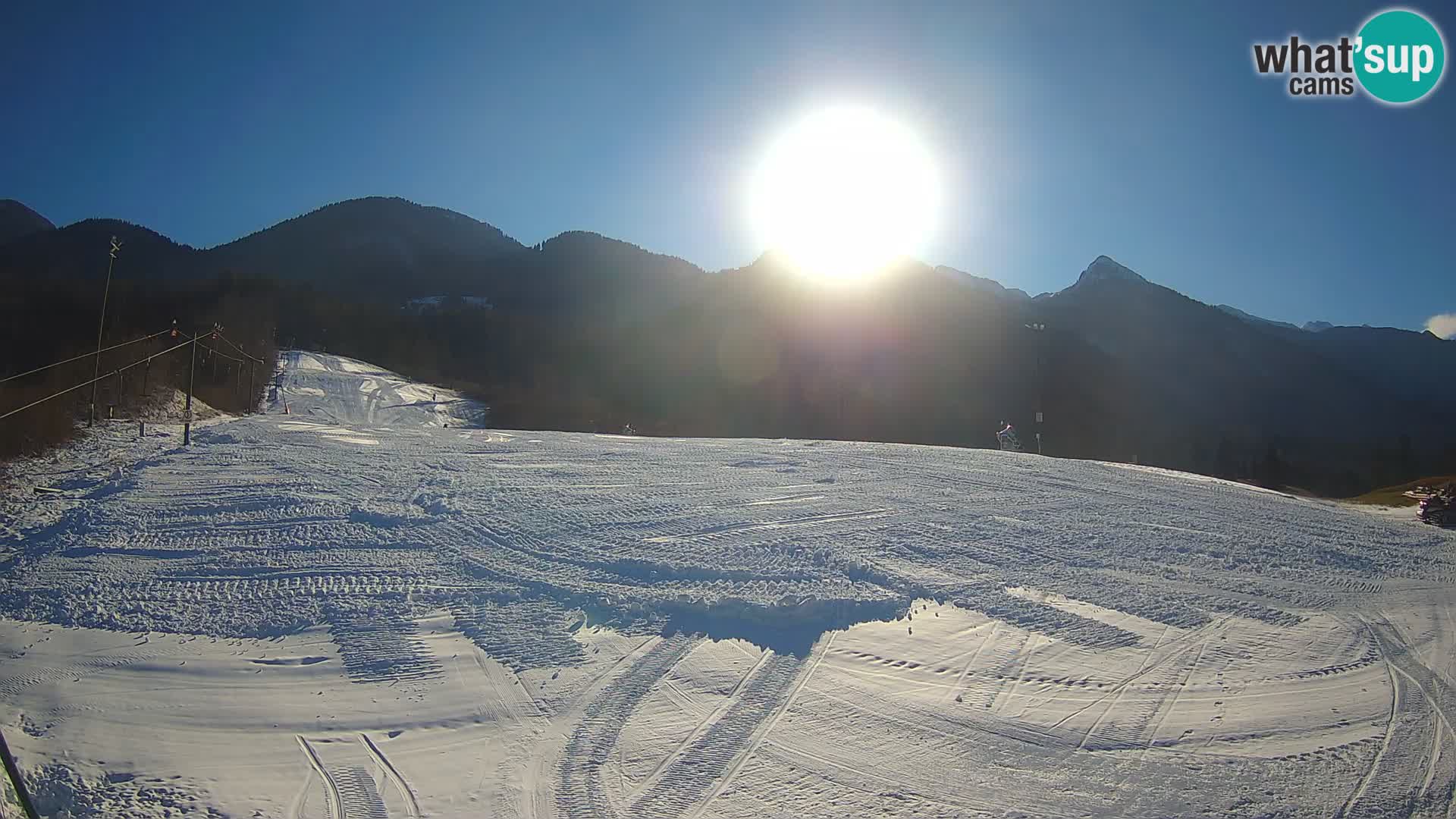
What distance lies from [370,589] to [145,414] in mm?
11521

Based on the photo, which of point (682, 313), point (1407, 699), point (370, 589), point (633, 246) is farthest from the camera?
point (633, 246)

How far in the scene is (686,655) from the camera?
180 inches

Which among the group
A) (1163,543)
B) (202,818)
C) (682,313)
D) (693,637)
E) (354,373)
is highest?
(682,313)

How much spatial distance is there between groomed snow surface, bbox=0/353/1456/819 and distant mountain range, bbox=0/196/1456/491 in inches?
1642

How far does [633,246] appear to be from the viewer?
397 ft

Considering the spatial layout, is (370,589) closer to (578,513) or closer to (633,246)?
(578,513)

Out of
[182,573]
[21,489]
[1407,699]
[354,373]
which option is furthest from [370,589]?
[354,373]

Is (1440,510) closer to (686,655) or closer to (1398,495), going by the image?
(1398,495)

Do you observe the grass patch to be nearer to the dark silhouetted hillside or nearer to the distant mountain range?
the distant mountain range

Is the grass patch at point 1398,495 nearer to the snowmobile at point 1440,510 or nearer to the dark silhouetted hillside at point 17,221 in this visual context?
the snowmobile at point 1440,510

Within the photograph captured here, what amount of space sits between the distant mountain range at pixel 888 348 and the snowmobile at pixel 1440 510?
126ft

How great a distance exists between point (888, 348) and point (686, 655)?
273 feet

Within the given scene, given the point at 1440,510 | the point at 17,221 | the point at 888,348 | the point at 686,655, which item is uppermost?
the point at 17,221

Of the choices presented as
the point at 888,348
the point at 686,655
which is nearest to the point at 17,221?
the point at 888,348
